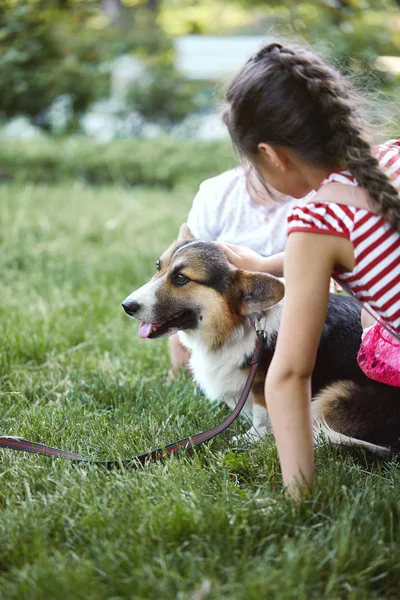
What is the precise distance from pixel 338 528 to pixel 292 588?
316 millimetres

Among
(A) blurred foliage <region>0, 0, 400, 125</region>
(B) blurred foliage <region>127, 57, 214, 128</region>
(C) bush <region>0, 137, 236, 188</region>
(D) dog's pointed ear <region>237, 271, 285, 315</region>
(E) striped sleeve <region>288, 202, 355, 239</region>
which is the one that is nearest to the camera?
(E) striped sleeve <region>288, 202, 355, 239</region>

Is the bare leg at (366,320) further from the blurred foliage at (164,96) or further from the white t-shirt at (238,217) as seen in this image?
the blurred foliage at (164,96)

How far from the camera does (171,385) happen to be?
345cm

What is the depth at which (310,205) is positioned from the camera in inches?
79.6

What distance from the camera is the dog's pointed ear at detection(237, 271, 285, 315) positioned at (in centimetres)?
273

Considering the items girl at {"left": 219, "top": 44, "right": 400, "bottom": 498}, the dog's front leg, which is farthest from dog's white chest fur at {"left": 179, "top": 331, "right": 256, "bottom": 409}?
girl at {"left": 219, "top": 44, "right": 400, "bottom": 498}

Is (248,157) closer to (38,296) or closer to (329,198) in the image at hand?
(329,198)

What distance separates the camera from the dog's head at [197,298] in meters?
2.92

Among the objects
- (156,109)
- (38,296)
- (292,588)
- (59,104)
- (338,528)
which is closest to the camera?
(292,588)

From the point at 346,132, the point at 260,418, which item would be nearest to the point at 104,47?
the point at 260,418

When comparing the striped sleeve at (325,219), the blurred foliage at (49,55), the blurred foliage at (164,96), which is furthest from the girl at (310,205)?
the blurred foliage at (164,96)

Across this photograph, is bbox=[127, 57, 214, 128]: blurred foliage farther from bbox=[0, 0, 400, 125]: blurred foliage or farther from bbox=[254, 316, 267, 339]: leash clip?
bbox=[254, 316, 267, 339]: leash clip

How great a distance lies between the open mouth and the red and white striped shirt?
1014 millimetres

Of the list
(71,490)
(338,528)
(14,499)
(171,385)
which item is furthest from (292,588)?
→ (171,385)
